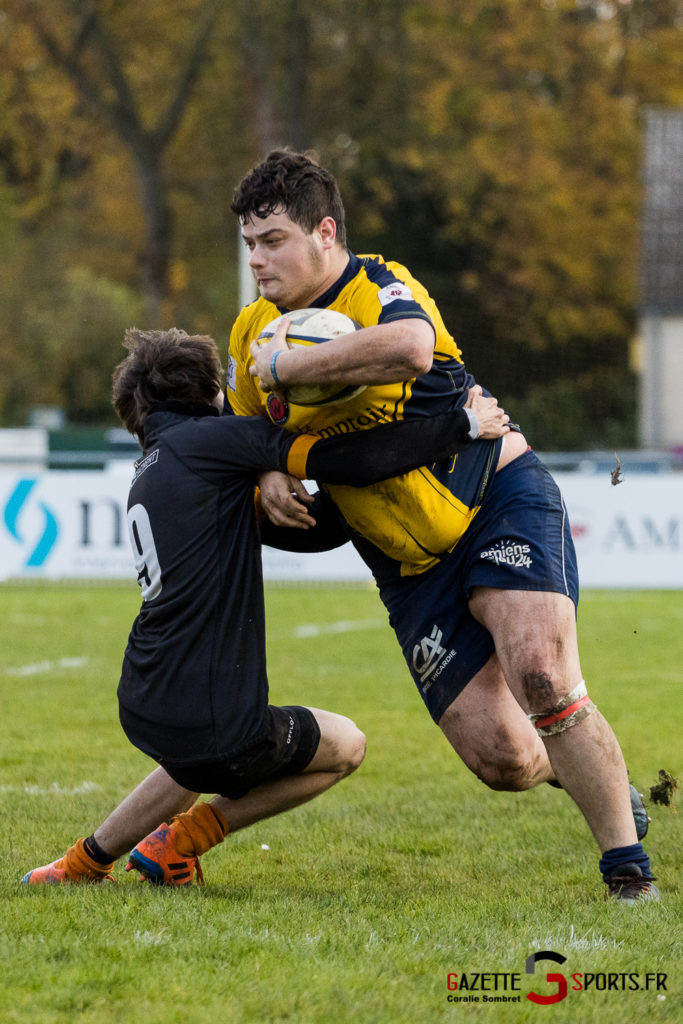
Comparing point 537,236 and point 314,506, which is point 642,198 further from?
point 314,506

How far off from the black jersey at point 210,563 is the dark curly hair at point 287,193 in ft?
2.03

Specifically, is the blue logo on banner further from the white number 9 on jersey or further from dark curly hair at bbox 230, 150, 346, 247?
dark curly hair at bbox 230, 150, 346, 247

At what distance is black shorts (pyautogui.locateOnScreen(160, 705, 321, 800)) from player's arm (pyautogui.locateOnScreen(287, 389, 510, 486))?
0.75m

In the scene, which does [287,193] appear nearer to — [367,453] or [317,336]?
[317,336]

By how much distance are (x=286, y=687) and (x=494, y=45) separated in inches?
1116

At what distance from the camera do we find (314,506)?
454 cm

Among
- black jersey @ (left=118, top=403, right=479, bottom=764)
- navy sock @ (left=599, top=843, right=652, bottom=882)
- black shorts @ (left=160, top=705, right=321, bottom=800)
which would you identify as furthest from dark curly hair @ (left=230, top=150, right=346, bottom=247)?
navy sock @ (left=599, top=843, right=652, bottom=882)

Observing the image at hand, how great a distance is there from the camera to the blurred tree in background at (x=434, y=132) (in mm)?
32031

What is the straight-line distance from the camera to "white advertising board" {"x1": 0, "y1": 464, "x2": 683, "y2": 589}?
41.5ft

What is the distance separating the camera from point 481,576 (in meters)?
4.39

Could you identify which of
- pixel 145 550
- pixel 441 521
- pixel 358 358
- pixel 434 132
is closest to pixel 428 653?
pixel 441 521

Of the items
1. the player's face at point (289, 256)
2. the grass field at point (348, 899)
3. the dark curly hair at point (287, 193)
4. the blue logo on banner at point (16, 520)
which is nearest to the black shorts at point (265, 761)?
the grass field at point (348, 899)

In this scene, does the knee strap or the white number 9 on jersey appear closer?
the white number 9 on jersey

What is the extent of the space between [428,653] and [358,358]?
1210 millimetres
